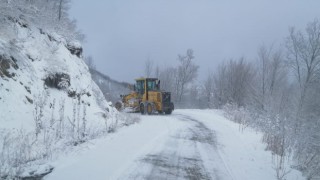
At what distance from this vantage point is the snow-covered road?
6.55 m

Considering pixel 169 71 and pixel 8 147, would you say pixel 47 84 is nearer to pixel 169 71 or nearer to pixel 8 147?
pixel 8 147

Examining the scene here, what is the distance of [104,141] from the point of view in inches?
384

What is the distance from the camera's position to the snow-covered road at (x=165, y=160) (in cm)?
655

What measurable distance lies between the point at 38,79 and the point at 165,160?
275 inches

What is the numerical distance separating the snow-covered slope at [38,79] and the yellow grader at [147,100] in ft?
33.5

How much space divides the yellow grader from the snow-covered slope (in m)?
10.2

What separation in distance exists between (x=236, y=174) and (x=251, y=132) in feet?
25.5

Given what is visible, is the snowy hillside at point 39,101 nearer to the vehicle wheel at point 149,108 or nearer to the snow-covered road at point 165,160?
the snow-covered road at point 165,160

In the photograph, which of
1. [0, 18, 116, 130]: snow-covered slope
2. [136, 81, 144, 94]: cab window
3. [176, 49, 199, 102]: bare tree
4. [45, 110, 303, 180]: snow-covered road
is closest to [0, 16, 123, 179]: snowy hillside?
[0, 18, 116, 130]: snow-covered slope

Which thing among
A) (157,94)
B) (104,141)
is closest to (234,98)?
(157,94)

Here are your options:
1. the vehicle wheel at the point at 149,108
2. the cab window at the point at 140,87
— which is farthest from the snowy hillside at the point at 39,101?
the cab window at the point at 140,87

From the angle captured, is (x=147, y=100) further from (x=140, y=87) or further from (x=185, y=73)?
(x=185, y=73)

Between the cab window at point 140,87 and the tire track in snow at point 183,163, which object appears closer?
the tire track in snow at point 183,163

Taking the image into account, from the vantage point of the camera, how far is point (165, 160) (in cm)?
798
